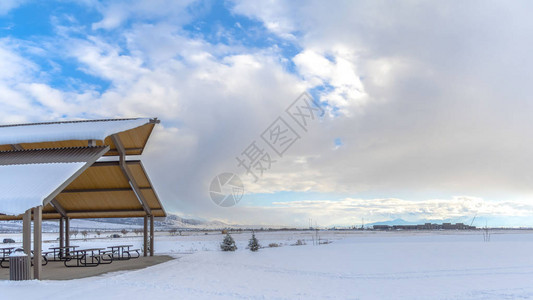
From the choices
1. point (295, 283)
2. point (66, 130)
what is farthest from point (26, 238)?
point (295, 283)

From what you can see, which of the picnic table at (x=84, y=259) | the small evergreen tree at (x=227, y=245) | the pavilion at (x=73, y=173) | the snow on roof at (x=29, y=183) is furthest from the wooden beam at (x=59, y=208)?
the small evergreen tree at (x=227, y=245)

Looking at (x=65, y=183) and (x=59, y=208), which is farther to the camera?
(x=59, y=208)

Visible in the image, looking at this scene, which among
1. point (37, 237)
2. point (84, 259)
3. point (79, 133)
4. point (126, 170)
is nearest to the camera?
point (37, 237)

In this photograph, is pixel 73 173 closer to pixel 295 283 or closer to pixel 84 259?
pixel 295 283

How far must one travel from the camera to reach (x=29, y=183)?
11250mm

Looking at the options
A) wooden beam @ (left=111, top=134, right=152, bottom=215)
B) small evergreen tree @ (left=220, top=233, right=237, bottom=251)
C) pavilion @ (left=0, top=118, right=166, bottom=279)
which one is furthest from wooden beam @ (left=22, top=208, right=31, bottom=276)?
small evergreen tree @ (left=220, top=233, right=237, bottom=251)

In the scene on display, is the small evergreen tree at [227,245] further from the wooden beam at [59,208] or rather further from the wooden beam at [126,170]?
the wooden beam at [59,208]

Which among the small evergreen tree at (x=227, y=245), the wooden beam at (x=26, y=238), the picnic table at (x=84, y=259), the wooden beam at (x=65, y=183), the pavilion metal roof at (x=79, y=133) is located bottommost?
the small evergreen tree at (x=227, y=245)

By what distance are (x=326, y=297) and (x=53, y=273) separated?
7.75m

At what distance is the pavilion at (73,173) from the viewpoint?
35.3ft

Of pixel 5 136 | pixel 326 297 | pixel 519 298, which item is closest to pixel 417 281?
pixel 519 298

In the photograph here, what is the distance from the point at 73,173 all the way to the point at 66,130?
10.5 feet

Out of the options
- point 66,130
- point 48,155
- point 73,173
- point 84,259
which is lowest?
point 84,259

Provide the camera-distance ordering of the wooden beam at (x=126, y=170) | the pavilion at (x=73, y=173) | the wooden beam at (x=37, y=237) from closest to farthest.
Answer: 1. the wooden beam at (x=37, y=237)
2. the pavilion at (x=73, y=173)
3. the wooden beam at (x=126, y=170)
